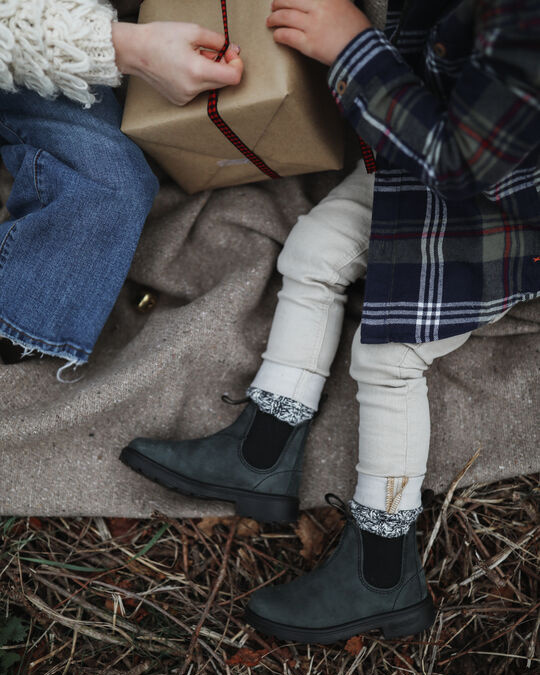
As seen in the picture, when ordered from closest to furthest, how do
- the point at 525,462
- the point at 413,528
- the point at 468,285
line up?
1. the point at 468,285
2. the point at 413,528
3. the point at 525,462

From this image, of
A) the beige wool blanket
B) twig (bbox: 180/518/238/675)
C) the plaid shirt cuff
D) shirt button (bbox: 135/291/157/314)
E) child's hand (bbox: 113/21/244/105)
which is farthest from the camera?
shirt button (bbox: 135/291/157/314)

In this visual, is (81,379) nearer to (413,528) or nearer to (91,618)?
(91,618)

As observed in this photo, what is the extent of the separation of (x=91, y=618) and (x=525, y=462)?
979mm

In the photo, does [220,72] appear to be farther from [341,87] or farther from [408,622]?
[408,622]

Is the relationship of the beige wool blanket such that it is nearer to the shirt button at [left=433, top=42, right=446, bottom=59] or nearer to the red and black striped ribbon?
the red and black striped ribbon

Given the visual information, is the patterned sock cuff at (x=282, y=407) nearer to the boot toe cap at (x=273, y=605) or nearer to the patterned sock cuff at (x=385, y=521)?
the patterned sock cuff at (x=385, y=521)

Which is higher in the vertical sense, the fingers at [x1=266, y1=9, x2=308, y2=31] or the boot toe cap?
the fingers at [x1=266, y1=9, x2=308, y2=31]

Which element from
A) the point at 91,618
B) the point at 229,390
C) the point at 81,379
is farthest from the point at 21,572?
the point at 229,390

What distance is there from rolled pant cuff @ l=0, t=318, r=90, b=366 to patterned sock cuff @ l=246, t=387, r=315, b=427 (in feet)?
1.22

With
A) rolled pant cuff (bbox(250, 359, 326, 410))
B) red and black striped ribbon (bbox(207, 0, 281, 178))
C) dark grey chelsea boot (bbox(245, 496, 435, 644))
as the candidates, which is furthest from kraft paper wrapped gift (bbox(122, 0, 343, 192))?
dark grey chelsea boot (bbox(245, 496, 435, 644))

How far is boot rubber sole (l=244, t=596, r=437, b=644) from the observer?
3.47 ft

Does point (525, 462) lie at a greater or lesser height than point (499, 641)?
greater

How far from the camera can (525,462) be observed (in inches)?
47.9

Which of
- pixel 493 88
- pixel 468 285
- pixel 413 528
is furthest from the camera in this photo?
pixel 413 528
